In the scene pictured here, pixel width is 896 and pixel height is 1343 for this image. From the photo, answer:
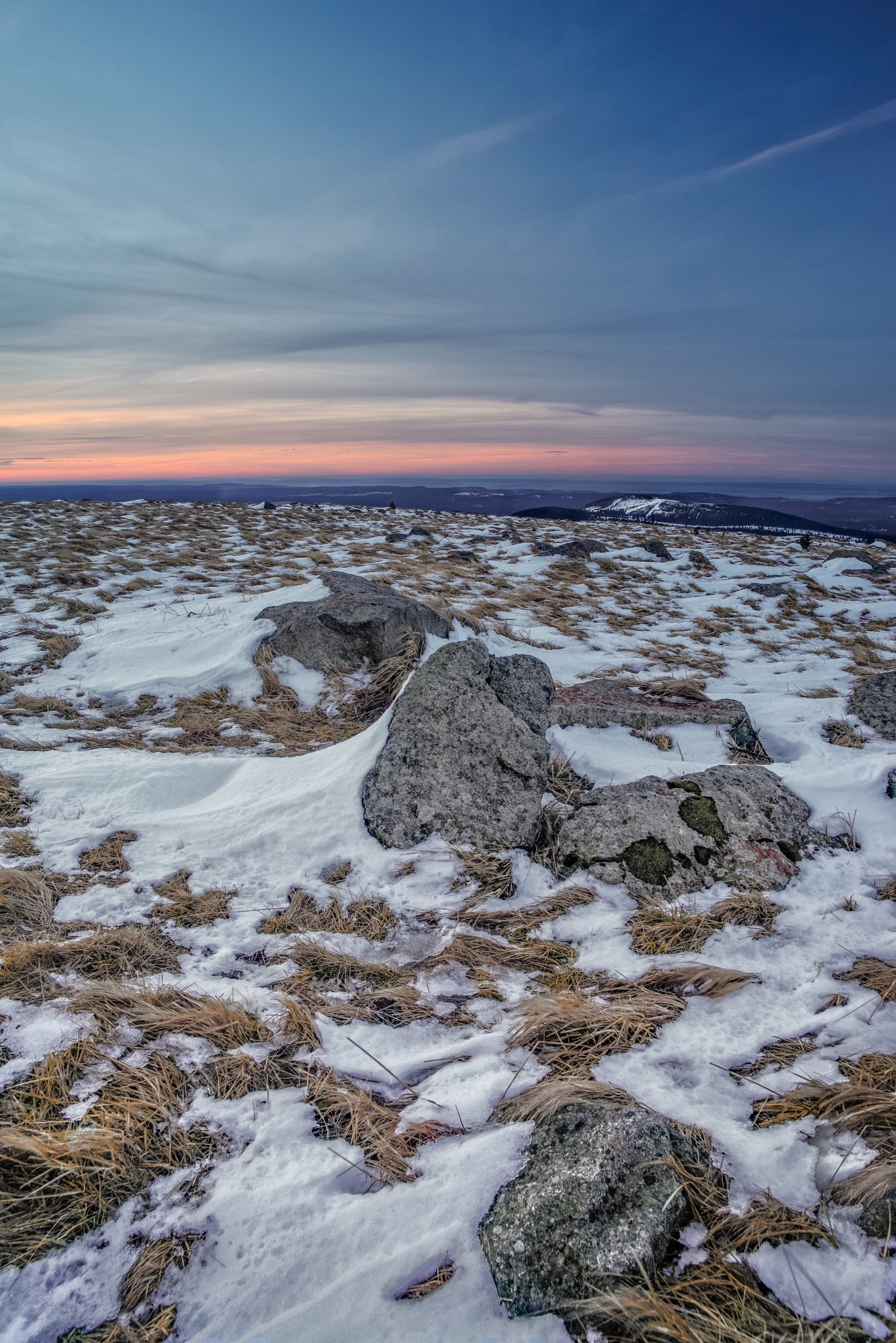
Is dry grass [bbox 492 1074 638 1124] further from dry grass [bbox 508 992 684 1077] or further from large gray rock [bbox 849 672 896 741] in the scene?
large gray rock [bbox 849 672 896 741]

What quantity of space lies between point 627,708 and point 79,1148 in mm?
4773

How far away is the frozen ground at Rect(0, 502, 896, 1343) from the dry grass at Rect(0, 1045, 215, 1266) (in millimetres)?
34

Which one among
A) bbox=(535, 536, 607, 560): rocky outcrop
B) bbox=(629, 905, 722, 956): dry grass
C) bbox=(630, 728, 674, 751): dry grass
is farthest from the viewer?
bbox=(535, 536, 607, 560): rocky outcrop

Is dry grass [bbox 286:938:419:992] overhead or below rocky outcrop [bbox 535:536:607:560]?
below

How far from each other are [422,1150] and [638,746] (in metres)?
3.79

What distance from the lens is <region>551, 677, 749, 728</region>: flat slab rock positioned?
5.23 metres

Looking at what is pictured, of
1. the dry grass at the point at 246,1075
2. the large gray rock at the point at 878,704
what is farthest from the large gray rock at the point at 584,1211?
the large gray rock at the point at 878,704

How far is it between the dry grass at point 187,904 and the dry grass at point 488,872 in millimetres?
1337

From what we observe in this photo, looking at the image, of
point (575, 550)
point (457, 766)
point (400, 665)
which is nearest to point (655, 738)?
point (457, 766)

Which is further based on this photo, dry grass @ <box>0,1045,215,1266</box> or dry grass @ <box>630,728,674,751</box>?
dry grass @ <box>630,728,674,751</box>

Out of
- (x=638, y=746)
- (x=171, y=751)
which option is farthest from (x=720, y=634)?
(x=171, y=751)

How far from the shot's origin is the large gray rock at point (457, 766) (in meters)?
3.77

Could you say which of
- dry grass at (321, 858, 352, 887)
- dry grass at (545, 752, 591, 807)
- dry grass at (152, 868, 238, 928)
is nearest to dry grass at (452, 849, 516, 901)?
dry grass at (321, 858, 352, 887)

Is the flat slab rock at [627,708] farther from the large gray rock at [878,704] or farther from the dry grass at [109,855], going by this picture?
the dry grass at [109,855]
